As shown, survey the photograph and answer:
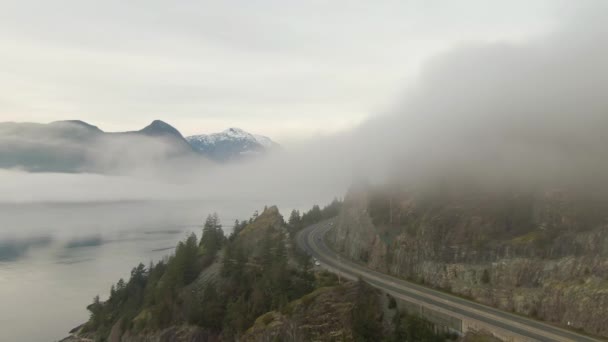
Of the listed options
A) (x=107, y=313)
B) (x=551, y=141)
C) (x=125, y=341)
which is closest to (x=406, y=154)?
(x=551, y=141)

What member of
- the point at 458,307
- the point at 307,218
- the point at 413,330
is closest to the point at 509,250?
the point at 458,307

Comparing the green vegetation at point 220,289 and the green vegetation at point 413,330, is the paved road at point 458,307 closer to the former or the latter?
the green vegetation at point 413,330

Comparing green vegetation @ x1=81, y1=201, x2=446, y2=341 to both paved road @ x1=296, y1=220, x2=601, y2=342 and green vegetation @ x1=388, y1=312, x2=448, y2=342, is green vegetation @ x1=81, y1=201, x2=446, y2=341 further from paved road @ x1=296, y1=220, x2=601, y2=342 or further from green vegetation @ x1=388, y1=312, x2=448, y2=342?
paved road @ x1=296, y1=220, x2=601, y2=342

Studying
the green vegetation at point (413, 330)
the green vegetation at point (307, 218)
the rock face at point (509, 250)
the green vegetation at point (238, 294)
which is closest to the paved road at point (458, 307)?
the rock face at point (509, 250)

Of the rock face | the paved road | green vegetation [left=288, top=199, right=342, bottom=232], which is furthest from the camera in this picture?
green vegetation [left=288, top=199, right=342, bottom=232]

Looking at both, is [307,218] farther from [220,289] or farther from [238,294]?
[238,294]

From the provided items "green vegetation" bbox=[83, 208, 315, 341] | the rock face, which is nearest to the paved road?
the rock face

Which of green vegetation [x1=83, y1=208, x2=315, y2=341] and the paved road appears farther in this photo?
green vegetation [x1=83, y1=208, x2=315, y2=341]
